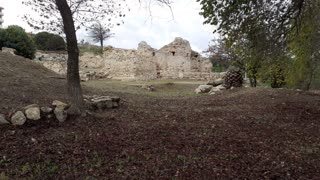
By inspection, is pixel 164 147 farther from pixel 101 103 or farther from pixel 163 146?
pixel 101 103

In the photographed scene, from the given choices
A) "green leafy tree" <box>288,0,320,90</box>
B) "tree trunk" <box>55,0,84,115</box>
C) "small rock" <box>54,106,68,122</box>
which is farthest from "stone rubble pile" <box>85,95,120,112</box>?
"green leafy tree" <box>288,0,320,90</box>

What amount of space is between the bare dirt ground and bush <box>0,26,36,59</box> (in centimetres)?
1276

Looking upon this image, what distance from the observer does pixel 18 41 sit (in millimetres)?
18703

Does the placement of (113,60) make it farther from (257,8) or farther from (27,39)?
(257,8)

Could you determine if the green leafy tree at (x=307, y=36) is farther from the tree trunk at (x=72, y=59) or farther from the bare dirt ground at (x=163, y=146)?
the tree trunk at (x=72, y=59)

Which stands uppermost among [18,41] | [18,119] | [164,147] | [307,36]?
[18,41]

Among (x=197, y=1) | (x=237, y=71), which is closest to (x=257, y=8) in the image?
(x=197, y=1)

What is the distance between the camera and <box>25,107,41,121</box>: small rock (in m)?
5.12

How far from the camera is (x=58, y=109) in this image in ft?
17.8

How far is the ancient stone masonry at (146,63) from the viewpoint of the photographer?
25.4m

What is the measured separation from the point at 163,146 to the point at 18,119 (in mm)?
2402

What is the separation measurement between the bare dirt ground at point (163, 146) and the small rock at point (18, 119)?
0.14m

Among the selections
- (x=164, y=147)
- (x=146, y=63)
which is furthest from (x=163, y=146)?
(x=146, y=63)

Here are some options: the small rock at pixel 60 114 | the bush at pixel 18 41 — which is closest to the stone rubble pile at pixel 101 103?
the small rock at pixel 60 114
